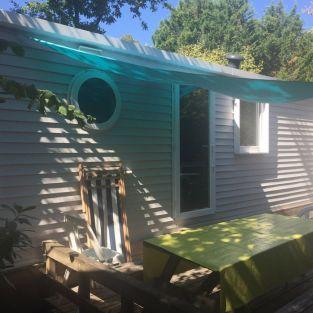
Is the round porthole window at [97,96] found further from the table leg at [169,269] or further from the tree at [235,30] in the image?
the tree at [235,30]

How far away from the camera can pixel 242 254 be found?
3.03 meters

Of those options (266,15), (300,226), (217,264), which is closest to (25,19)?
(217,264)

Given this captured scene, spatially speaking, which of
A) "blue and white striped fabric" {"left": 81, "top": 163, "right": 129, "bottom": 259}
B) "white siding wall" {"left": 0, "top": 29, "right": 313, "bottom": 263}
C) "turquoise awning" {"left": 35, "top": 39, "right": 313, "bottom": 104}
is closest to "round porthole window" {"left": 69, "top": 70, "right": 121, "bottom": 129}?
"white siding wall" {"left": 0, "top": 29, "right": 313, "bottom": 263}

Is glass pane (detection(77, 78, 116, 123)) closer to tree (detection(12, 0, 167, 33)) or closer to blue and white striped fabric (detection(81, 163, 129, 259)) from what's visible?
blue and white striped fabric (detection(81, 163, 129, 259))

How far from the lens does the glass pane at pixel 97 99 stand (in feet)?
14.7

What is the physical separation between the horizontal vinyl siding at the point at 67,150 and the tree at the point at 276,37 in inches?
1019

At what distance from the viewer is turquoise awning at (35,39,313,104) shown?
3861mm

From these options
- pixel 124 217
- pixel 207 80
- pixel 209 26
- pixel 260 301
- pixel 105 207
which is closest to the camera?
pixel 260 301

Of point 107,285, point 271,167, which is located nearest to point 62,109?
point 107,285

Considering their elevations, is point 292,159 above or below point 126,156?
below

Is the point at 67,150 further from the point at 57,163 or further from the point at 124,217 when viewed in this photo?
the point at 124,217

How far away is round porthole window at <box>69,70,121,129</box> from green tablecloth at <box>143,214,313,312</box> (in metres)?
1.82

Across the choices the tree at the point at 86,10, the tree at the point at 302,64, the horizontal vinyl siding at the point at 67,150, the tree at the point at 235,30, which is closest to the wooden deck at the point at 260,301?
the horizontal vinyl siding at the point at 67,150

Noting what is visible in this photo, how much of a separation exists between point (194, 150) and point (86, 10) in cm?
1850
